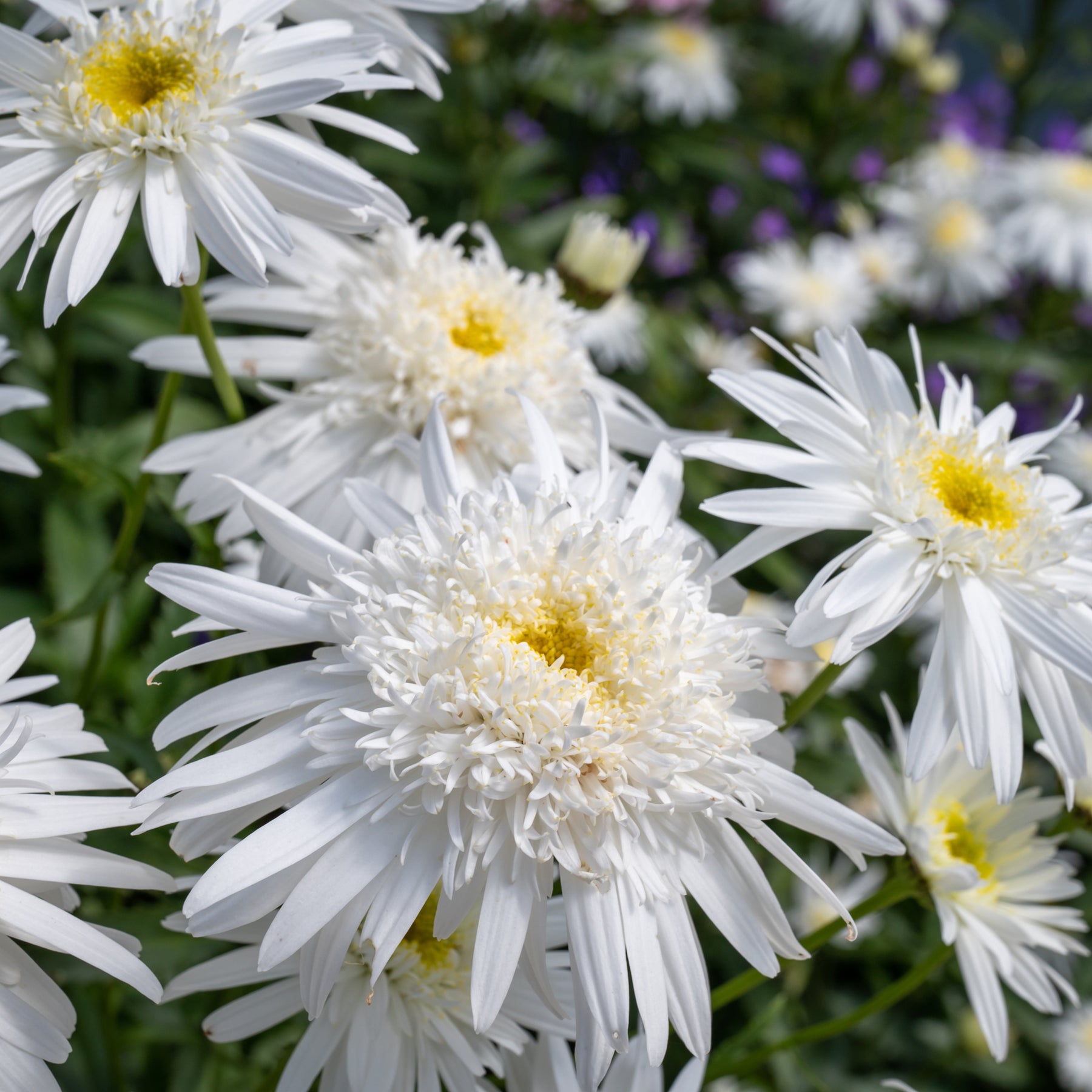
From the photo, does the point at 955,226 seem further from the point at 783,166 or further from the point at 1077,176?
the point at 783,166

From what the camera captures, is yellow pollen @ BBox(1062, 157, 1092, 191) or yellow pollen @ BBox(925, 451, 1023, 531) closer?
yellow pollen @ BBox(925, 451, 1023, 531)

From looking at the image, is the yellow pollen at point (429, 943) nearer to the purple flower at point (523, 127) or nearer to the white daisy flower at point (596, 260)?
the white daisy flower at point (596, 260)

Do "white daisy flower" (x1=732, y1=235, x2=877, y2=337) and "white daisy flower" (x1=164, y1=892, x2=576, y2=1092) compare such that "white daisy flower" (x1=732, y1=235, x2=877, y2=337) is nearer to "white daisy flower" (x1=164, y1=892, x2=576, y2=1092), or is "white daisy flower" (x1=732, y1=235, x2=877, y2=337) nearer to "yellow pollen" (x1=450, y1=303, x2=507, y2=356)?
"yellow pollen" (x1=450, y1=303, x2=507, y2=356)

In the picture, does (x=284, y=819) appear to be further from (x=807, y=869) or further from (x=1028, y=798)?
(x=1028, y=798)

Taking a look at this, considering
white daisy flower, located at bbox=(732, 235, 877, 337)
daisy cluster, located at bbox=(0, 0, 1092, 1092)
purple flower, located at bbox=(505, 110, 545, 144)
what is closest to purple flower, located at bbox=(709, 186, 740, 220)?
white daisy flower, located at bbox=(732, 235, 877, 337)

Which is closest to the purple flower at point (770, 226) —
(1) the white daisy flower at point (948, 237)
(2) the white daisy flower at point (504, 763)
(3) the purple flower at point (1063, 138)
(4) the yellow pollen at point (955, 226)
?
(1) the white daisy flower at point (948, 237)

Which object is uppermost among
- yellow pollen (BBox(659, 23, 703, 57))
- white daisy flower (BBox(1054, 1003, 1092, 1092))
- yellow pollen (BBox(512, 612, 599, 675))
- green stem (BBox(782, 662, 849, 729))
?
yellow pollen (BBox(659, 23, 703, 57))
